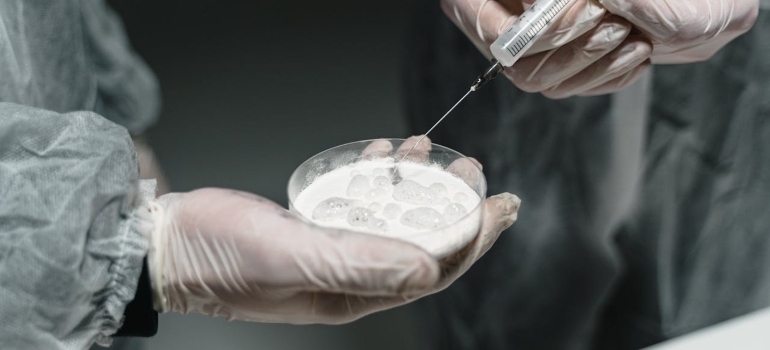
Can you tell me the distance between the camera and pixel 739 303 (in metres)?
Answer: 1.55

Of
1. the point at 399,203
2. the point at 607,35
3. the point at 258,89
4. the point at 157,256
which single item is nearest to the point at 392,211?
the point at 399,203

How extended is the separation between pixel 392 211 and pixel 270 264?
17 centimetres

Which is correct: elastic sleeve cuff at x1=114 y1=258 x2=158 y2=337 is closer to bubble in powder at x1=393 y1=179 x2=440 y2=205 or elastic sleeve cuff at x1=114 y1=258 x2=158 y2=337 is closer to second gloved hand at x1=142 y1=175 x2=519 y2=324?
second gloved hand at x1=142 y1=175 x2=519 y2=324

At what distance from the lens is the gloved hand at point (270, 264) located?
73cm

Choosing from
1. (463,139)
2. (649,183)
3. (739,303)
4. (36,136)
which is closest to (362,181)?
(36,136)

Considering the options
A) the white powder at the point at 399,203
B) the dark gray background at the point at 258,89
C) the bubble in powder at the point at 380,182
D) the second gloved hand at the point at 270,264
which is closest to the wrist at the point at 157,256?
the second gloved hand at the point at 270,264

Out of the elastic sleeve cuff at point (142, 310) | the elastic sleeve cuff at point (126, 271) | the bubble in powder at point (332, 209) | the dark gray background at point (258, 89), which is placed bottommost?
the dark gray background at point (258, 89)

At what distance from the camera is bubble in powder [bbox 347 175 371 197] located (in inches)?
35.7

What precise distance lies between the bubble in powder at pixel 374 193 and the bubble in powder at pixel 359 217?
0.16ft

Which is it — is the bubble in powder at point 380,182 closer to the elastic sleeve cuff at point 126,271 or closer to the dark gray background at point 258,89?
the elastic sleeve cuff at point 126,271

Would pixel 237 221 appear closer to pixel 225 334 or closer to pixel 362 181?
pixel 362 181

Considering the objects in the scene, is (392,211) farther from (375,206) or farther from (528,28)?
(528,28)

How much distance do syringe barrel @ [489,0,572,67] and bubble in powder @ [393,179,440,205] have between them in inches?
10.9

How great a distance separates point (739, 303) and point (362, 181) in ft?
3.45
